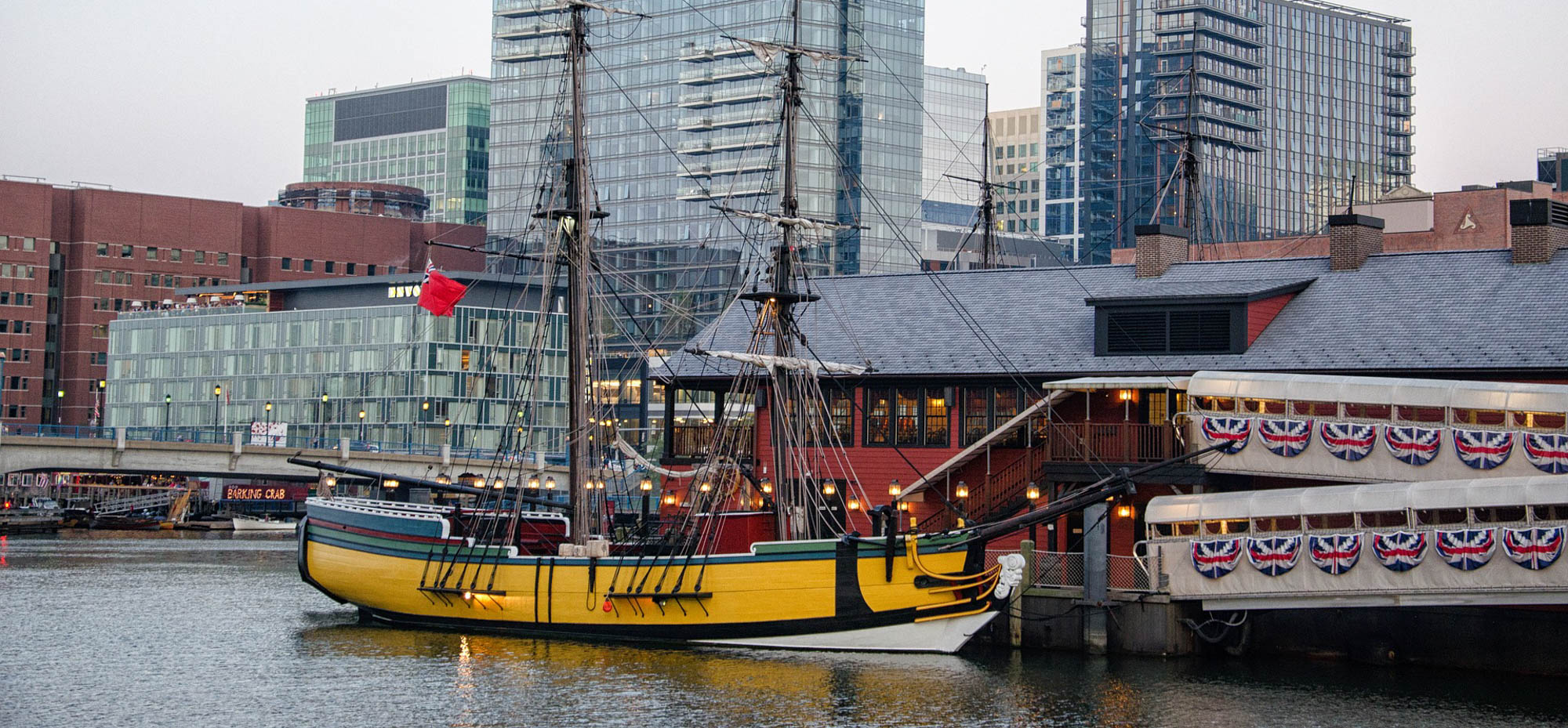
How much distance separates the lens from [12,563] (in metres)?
80.9

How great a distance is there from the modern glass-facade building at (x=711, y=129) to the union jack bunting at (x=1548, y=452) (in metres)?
119

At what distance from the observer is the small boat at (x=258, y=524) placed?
129375 millimetres

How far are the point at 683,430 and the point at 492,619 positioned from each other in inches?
393

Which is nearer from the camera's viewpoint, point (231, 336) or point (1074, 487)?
point (1074, 487)

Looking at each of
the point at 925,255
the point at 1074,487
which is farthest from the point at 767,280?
the point at 925,255

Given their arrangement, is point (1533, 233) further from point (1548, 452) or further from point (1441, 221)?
point (1441, 221)

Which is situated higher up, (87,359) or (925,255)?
(925,255)

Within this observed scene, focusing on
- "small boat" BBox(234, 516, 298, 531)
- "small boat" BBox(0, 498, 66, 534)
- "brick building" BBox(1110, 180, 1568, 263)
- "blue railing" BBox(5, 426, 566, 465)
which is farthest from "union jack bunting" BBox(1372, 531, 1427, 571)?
"small boat" BBox(234, 516, 298, 531)

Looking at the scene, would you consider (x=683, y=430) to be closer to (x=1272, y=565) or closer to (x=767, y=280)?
(x=767, y=280)

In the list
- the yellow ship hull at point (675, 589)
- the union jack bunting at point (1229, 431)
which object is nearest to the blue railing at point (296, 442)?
the yellow ship hull at point (675, 589)

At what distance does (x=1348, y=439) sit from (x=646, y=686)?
17.5m

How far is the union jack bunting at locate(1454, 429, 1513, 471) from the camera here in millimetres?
41531

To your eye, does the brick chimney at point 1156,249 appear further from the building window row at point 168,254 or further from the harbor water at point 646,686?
the building window row at point 168,254

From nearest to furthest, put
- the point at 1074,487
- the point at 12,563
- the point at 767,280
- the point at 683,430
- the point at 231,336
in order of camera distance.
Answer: the point at 1074,487
the point at 767,280
the point at 683,430
the point at 12,563
the point at 231,336
